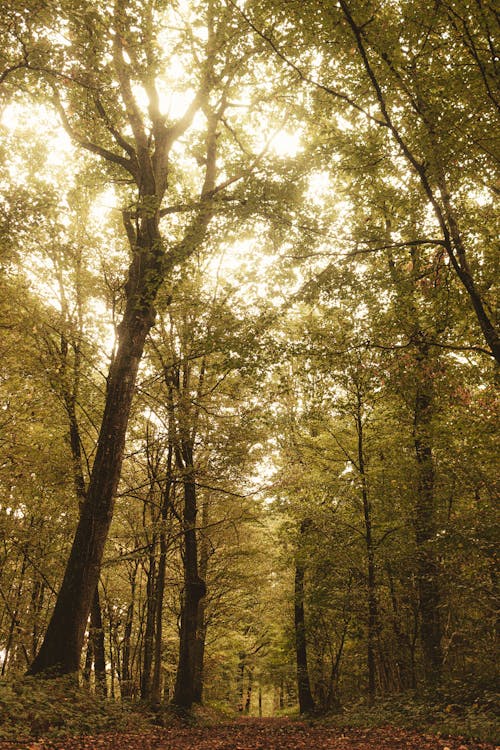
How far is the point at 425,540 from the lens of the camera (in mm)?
9438

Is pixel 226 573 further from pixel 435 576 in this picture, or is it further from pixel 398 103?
pixel 398 103

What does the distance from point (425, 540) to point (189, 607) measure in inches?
234

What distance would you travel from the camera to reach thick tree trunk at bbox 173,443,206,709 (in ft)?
35.6

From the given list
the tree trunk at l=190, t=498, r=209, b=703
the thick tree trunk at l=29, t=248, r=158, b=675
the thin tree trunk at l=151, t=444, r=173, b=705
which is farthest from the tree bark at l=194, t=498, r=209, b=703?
the thick tree trunk at l=29, t=248, r=158, b=675

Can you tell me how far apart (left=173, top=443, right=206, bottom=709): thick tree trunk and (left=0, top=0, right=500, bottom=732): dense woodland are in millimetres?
60

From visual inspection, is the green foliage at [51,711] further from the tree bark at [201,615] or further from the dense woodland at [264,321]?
the tree bark at [201,615]

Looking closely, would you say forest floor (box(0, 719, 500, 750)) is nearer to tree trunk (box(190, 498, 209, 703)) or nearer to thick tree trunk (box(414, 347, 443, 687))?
thick tree trunk (box(414, 347, 443, 687))

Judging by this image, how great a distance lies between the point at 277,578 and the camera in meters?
16.6

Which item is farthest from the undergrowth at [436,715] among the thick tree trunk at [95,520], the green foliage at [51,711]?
the thick tree trunk at [95,520]

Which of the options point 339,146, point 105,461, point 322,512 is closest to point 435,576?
point 322,512

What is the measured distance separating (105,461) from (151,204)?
4.33 metres

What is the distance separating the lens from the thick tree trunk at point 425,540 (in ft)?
31.6

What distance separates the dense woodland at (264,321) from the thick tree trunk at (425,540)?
63 millimetres

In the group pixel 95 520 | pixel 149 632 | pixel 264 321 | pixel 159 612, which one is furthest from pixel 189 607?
pixel 264 321
